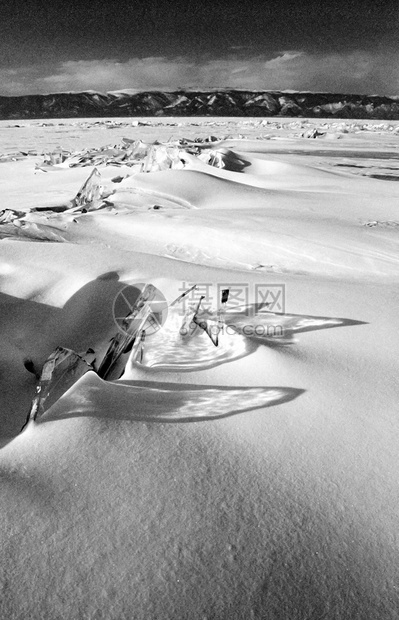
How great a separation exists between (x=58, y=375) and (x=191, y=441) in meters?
0.32

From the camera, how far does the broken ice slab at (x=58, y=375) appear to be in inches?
33.9

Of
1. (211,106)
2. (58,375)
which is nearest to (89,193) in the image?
(58,375)

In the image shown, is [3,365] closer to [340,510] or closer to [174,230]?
[340,510]

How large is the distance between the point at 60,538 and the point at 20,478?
118mm

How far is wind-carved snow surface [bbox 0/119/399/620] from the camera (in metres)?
0.51

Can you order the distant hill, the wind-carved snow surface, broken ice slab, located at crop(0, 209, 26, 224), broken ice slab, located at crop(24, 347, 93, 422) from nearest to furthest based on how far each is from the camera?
the wind-carved snow surface
broken ice slab, located at crop(24, 347, 93, 422)
broken ice slab, located at crop(0, 209, 26, 224)
the distant hill

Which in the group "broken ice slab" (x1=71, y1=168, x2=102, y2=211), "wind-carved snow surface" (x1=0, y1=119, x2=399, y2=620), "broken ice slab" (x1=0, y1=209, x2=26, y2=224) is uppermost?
"broken ice slab" (x1=71, y1=168, x2=102, y2=211)

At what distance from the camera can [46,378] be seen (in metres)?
0.89

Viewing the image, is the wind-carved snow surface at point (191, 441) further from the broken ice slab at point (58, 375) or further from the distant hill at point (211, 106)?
the distant hill at point (211, 106)

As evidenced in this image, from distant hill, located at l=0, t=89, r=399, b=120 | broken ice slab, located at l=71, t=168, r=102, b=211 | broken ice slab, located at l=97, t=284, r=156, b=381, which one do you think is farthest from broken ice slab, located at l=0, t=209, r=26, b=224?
distant hill, located at l=0, t=89, r=399, b=120

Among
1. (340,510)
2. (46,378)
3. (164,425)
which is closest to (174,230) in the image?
(46,378)

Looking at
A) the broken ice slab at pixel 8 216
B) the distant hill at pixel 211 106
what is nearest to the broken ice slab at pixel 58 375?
the broken ice slab at pixel 8 216

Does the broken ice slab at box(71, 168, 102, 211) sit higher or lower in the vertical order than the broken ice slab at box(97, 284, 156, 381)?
higher

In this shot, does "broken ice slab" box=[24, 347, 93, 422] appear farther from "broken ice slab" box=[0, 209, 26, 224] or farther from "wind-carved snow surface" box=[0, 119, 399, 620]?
"broken ice slab" box=[0, 209, 26, 224]
